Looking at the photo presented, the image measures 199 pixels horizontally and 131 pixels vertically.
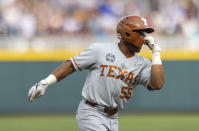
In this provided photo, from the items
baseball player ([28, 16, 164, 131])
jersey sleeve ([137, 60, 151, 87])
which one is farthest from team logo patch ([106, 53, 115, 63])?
jersey sleeve ([137, 60, 151, 87])

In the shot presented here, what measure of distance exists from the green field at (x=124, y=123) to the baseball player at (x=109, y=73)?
4479mm

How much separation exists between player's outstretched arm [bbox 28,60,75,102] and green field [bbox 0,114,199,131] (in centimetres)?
465

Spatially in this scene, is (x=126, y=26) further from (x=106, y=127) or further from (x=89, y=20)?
(x=89, y=20)

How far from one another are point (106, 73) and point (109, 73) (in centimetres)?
3

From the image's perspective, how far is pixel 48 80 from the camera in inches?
195

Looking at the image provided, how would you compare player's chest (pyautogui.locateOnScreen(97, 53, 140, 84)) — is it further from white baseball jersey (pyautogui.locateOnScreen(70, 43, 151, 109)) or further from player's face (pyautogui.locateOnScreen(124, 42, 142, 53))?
player's face (pyautogui.locateOnScreen(124, 42, 142, 53))

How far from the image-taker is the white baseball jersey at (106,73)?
5.05 meters

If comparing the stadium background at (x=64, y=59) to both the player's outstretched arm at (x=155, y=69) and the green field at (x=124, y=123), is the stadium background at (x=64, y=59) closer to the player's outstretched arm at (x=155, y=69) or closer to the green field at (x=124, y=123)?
the green field at (x=124, y=123)

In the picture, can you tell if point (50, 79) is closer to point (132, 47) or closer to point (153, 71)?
point (132, 47)

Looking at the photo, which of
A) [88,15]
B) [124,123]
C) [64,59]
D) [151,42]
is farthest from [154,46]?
[88,15]

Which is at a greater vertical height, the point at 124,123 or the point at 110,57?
the point at 110,57

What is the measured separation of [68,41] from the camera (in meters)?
11.8

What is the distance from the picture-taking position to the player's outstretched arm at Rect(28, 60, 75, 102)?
193 inches

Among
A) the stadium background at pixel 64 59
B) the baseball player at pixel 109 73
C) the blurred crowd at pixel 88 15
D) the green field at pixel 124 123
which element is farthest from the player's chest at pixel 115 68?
the blurred crowd at pixel 88 15
